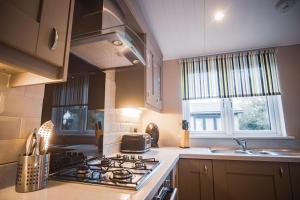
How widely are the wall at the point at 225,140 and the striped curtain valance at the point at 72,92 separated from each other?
4.54ft

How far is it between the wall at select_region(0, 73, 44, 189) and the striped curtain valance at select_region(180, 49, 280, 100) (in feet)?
6.44

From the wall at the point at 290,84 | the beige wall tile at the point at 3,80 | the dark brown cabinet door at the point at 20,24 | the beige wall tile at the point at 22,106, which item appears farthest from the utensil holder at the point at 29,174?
the wall at the point at 290,84

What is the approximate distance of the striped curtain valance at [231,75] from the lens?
2233 mm

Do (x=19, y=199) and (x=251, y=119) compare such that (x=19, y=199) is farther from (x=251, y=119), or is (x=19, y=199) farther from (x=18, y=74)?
(x=251, y=119)

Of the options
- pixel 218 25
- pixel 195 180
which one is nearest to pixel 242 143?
pixel 195 180

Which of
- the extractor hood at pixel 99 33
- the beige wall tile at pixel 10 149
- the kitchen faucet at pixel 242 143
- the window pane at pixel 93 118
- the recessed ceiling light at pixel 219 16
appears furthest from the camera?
the kitchen faucet at pixel 242 143

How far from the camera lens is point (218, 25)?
181 cm

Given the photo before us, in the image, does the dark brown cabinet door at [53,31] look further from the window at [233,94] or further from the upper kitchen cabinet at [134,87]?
the window at [233,94]

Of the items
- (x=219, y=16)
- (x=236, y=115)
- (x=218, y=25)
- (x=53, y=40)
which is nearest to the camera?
(x=53, y=40)

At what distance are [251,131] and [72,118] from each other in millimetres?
2213

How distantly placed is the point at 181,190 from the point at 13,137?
1525 millimetres

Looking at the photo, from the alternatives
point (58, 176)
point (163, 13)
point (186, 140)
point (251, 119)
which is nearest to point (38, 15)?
point (58, 176)

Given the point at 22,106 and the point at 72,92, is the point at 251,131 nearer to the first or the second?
the point at 72,92

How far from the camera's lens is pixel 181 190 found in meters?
1.73
